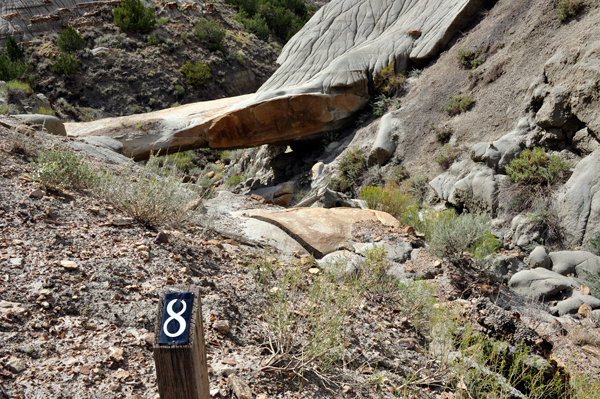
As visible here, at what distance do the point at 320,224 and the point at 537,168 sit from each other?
3719mm

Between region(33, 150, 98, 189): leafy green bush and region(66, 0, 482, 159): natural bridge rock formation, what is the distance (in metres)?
5.58

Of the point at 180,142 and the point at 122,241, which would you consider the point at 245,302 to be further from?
the point at 180,142

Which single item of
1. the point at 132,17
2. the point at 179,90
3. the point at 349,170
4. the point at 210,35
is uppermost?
the point at 132,17

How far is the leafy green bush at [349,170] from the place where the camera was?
998cm

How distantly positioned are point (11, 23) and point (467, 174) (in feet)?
80.8

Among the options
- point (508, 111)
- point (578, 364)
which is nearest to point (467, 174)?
point (508, 111)

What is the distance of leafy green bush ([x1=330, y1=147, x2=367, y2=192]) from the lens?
998 centimetres

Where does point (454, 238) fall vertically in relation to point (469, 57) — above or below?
below

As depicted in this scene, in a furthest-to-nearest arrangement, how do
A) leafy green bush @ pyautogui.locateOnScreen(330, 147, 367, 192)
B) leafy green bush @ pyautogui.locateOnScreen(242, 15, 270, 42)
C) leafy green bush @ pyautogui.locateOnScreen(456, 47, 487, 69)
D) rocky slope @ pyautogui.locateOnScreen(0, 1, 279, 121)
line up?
1. leafy green bush @ pyautogui.locateOnScreen(242, 15, 270, 42)
2. rocky slope @ pyautogui.locateOnScreen(0, 1, 279, 121)
3. leafy green bush @ pyautogui.locateOnScreen(330, 147, 367, 192)
4. leafy green bush @ pyautogui.locateOnScreen(456, 47, 487, 69)

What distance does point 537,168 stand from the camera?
649 cm

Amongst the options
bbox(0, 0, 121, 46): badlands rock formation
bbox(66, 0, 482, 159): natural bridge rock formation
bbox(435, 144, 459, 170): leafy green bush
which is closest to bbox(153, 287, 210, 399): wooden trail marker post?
bbox(435, 144, 459, 170): leafy green bush

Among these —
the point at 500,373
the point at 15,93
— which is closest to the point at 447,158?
the point at 500,373

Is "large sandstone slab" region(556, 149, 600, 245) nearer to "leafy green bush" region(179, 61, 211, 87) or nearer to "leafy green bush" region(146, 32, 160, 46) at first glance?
"leafy green bush" region(179, 61, 211, 87)

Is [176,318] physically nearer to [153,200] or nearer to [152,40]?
[153,200]
